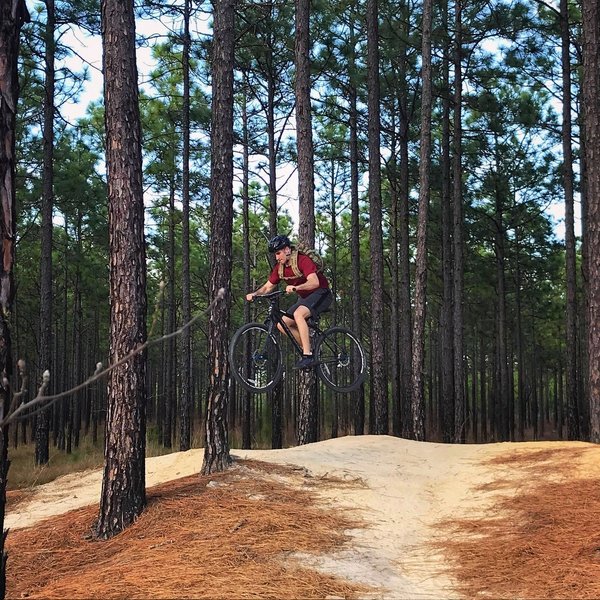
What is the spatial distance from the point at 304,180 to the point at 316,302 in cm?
359

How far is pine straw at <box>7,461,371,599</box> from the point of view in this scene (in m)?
3.70

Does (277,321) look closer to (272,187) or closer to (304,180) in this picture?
(304,180)

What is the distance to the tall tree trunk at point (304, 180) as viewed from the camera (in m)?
10.3

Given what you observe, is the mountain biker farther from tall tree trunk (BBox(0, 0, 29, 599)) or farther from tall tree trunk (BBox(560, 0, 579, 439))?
tall tree trunk (BBox(560, 0, 579, 439))

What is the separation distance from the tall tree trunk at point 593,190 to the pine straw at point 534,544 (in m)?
2.07

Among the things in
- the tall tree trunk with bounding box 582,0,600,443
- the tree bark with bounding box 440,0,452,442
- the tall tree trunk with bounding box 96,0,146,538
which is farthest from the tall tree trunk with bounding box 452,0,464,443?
the tall tree trunk with bounding box 96,0,146,538

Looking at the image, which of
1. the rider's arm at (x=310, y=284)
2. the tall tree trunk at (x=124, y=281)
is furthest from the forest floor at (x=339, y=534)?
the rider's arm at (x=310, y=284)

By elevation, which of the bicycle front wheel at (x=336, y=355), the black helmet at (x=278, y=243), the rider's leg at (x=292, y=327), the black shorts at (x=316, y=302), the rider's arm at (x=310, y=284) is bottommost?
the bicycle front wheel at (x=336, y=355)

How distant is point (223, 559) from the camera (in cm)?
422

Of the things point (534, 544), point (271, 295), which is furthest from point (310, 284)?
point (534, 544)

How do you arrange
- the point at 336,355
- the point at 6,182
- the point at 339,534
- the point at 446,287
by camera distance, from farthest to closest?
the point at 446,287
the point at 336,355
the point at 339,534
the point at 6,182

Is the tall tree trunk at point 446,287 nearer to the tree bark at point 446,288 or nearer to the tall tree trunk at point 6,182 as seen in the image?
the tree bark at point 446,288

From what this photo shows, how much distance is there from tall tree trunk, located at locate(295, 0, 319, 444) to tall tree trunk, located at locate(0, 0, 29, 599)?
7328 millimetres

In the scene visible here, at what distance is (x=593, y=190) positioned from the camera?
8.62 m
